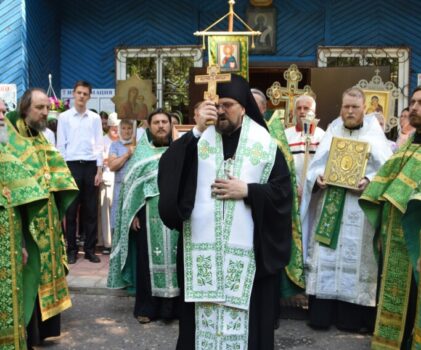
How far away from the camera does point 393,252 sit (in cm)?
461

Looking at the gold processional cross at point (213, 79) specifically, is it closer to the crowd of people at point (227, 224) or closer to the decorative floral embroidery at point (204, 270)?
the crowd of people at point (227, 224)

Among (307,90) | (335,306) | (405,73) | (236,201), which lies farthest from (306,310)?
(405,73)

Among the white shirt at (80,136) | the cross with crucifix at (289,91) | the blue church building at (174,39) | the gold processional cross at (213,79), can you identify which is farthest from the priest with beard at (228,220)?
the blue church building at (174,39)

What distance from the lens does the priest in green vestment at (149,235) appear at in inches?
219

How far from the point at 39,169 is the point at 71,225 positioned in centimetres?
275

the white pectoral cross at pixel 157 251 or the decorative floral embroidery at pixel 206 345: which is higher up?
the white pectoral cross at pixel 157 251

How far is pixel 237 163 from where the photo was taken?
11.7ft

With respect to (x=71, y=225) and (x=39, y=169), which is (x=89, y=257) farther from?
(x=39, y=169)

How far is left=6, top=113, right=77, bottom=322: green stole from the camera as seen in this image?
4699 millimetres

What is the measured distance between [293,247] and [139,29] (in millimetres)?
6546

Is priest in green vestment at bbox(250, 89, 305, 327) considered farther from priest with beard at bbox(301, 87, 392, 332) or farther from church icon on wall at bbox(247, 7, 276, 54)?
church icon on wall at bbox(247, 7, 276, 54)

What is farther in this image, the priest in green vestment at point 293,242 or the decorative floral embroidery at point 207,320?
the priest in green vestment at point 293,242

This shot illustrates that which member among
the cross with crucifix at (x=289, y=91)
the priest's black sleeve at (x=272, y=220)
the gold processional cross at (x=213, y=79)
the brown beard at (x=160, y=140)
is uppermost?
the cross with crucifix at (x=289, y=91)

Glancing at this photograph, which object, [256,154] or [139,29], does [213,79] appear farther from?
[139,29]
